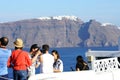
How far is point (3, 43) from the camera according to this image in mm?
9367

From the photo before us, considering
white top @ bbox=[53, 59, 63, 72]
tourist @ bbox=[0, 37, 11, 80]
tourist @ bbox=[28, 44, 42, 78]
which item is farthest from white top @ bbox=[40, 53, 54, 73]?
tourist @ bbox=[0, 37, 11, 80]

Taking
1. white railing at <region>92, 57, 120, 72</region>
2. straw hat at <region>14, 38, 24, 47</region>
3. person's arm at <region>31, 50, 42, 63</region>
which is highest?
straw hat at <region>14, 38, 24, 47</region>

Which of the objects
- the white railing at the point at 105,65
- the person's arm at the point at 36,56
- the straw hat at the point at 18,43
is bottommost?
the white railing at the point at 105,65

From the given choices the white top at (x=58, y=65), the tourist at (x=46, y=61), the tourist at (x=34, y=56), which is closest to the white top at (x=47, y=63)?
the tourist at (x=46, y=61)

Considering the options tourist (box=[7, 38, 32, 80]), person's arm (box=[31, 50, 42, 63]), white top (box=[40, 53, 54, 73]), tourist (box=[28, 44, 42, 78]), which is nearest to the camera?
tourist (box=[7, 38, 32, 80])

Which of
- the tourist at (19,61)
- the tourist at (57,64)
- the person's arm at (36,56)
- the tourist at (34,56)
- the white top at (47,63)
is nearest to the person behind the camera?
the tourist at (19,61)

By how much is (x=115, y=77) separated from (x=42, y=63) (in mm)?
1821

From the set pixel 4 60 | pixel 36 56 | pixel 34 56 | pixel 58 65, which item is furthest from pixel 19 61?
pixel 58 65

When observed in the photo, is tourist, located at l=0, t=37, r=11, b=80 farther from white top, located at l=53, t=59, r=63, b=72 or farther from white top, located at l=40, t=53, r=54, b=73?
white top, located at l=53, t=59, r=63, b=72

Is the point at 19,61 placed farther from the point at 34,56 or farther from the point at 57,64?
the point at 57,64

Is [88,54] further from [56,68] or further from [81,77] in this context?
[81,77]

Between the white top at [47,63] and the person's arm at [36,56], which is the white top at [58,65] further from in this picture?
the person's arm at [36,56]

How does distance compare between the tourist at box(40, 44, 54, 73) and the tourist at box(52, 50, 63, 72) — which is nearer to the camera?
the tourist at box(40, 44, 54, 73)

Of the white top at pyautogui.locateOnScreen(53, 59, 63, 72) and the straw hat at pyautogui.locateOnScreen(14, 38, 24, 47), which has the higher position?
the straw hat at pyautogui.locateOnScreen(14, 38, 24, 47)
